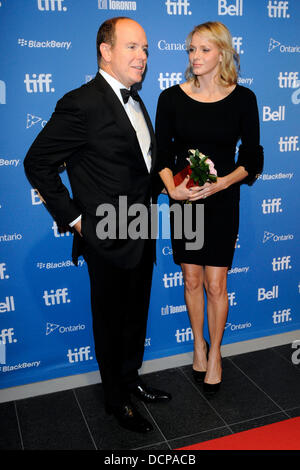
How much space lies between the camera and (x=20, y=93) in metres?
2.60

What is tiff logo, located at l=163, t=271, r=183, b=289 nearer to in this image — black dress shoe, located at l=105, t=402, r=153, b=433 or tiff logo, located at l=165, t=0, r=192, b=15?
black dress shoe, located at l=105, t=402, r=153, b=433

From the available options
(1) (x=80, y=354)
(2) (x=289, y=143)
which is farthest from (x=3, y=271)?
(2) (x=289, y=143)

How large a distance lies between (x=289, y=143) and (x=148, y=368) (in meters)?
1.90

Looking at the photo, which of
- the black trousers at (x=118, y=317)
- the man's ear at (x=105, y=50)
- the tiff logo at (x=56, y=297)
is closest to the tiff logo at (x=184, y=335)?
the black trousers at (x=118, y=317)

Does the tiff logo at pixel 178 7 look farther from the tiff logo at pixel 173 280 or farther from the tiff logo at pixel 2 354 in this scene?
the tiff logo at pixel 2 354

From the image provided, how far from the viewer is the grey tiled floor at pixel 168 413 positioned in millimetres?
2533

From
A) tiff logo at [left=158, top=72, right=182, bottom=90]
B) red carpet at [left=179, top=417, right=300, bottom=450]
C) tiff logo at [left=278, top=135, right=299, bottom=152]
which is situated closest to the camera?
red carpet at [left=179, top=417, right=300, bottom=450]

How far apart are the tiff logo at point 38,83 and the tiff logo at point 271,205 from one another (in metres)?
1.69

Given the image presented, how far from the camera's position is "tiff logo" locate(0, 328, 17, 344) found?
2900mm

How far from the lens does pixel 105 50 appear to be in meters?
2.31

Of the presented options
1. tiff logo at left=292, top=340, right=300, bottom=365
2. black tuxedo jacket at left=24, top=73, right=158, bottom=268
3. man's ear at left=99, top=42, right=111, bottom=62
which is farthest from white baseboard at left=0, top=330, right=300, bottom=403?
man's ear at left=99, top=42, right=111, bottom=62

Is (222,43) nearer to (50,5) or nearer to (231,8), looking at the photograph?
(231,8)

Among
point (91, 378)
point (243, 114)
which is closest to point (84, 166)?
point (243, 114)

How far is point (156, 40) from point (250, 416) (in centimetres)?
233
